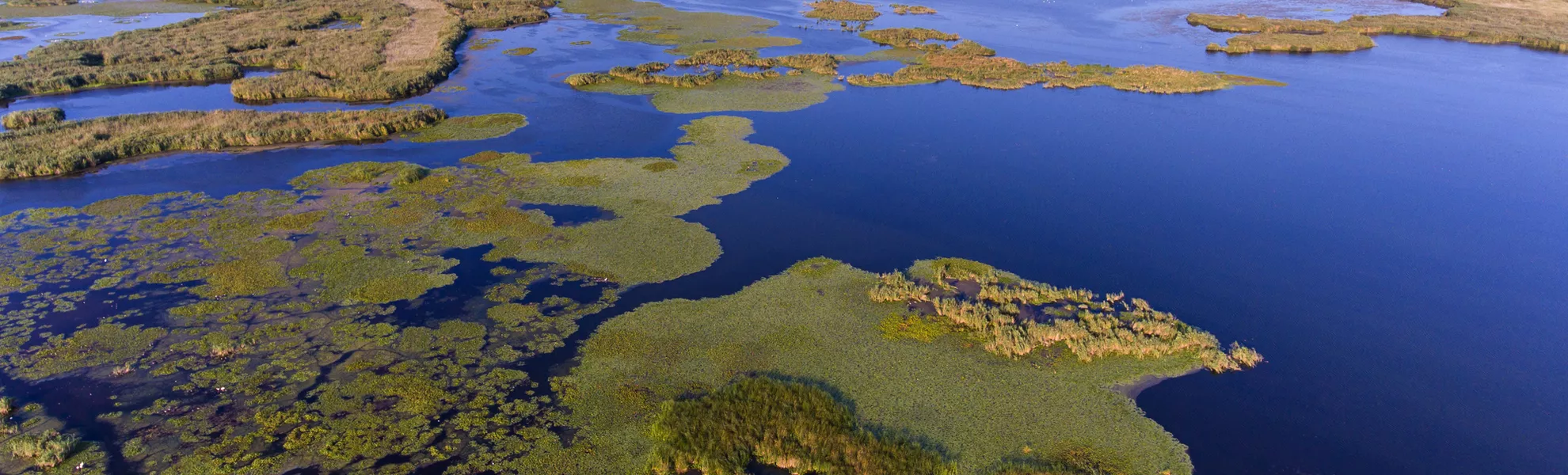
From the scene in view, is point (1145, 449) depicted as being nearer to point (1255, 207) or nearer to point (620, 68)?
point (1255, 207)

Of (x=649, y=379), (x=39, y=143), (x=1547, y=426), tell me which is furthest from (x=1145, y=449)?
(x=39, y=143)

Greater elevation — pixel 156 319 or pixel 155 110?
pixel 155 110

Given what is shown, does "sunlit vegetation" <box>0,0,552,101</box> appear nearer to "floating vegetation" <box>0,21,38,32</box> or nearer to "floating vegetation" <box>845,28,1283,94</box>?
"floating vegetation" <box>0,21,38,32</box>

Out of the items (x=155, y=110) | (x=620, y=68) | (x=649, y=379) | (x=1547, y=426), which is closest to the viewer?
(x=1547, y=426)

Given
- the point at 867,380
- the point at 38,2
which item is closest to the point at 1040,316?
the point at 867,380

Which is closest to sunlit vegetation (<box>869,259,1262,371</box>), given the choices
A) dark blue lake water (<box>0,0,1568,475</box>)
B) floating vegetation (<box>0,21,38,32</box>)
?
dark blue lake water (<box>0,0,1568,475</box>)

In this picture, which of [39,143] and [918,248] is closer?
[918,248]

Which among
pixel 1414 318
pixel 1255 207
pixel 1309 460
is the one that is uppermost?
pixel 1255 207

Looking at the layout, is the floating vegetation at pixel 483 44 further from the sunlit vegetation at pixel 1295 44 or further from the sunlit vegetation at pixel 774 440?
the sunlit vegetation at pixel 1295 44
